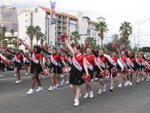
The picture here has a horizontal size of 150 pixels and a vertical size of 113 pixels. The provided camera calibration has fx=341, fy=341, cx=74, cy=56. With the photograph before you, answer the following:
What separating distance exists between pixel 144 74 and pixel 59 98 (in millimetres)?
11585

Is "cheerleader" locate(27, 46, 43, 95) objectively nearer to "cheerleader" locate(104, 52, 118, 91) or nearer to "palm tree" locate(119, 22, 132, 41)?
"cheerleader" locate(104, 52, 118, 91)

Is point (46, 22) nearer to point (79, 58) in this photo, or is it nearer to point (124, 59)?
point (124, 59)

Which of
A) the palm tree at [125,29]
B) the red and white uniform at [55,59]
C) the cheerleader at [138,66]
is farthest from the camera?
the palm tree at [125,29]

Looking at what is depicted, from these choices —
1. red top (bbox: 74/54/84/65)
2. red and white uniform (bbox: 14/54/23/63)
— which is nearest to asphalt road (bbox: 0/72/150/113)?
red top (bbox: 74/54/84/65)

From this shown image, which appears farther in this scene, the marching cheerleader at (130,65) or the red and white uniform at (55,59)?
the marching cheerleader at (130,65)

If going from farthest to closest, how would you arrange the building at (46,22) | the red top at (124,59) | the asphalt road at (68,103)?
1. the building at (46,22)
2. the red top at (124,59)
3. the asphalt road at (68,103)

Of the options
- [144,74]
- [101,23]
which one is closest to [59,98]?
[144,74]

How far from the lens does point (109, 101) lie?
10844 millimetres

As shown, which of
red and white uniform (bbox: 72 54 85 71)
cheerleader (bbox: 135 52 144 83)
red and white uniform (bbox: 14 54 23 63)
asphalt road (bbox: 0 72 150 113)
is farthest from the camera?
cheerleader (bbox: 135 52 144 83)

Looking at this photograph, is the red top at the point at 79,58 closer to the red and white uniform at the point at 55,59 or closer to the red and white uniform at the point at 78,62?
the red and white uniform at the point at 78,62

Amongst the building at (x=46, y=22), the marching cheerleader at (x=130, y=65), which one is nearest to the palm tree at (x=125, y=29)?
the building at (x=46, y=22)

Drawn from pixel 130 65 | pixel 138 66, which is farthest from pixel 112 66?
pixel 138 66

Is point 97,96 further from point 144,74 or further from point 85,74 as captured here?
point 144,74

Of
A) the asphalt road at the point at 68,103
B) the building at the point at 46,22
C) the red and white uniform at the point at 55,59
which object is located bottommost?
the asphalt road at the point at 68,103
